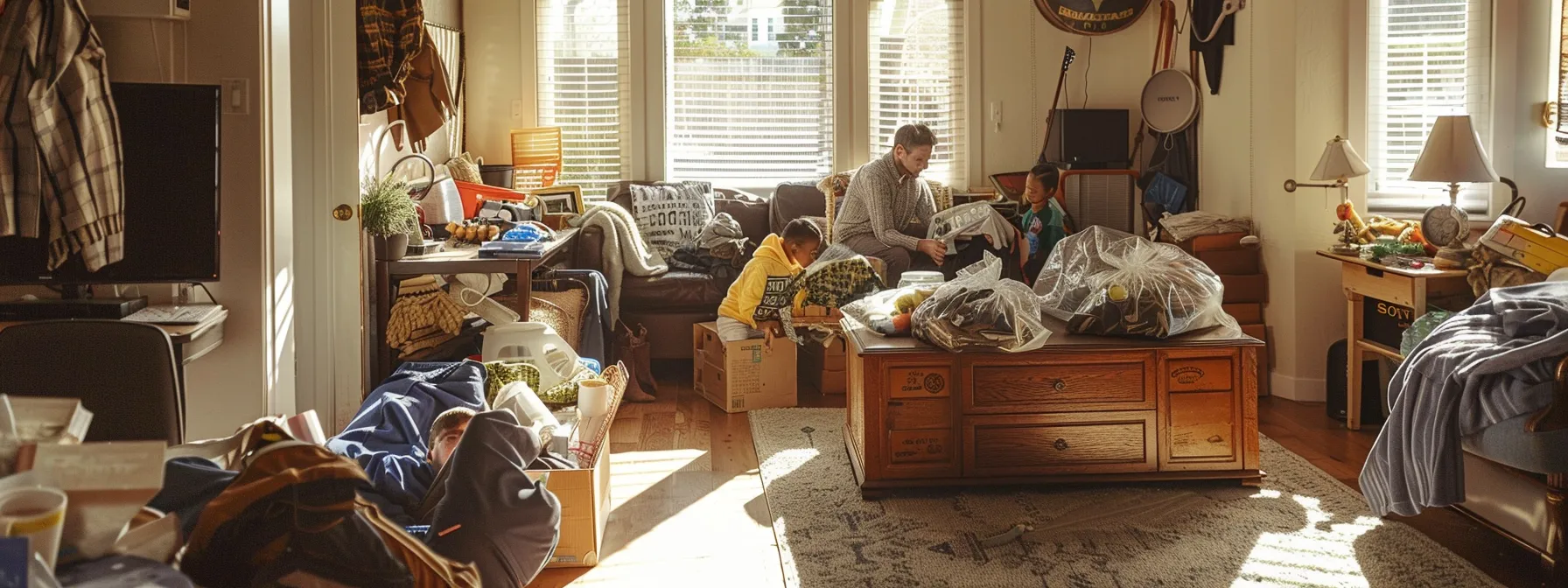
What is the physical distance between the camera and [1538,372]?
3023 millimetres

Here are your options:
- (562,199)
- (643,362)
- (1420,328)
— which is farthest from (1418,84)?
(562,199)

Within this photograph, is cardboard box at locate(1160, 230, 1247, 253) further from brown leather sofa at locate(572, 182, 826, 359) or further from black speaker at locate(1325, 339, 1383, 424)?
brown leather sofa at locate(572, 182, 826, 359)

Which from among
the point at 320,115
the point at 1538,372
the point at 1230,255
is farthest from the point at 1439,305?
the point at 320,115

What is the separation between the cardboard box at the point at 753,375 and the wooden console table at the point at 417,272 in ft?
3.14

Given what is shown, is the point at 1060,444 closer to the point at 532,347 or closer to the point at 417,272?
the point at 532,347

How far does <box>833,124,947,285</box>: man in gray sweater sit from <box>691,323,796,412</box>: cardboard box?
0.79m

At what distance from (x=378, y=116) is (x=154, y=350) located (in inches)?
109

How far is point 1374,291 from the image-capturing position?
4.58 m

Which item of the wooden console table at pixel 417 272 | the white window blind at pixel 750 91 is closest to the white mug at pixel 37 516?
the wooden console table at pixel 417 272

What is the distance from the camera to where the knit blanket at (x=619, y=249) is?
583cm

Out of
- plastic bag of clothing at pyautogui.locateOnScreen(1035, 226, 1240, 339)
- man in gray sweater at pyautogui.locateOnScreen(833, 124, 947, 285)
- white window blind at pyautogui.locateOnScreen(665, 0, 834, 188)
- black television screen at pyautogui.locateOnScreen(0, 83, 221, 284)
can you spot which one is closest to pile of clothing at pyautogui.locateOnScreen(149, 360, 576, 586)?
black television screen at pyautogui.locateOnScreen(0, 83, 221, 284)

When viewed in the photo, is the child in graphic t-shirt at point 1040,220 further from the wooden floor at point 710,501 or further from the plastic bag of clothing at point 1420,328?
the plastic bag of clothing at point 1420,328

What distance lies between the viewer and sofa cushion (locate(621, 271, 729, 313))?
19.4ft

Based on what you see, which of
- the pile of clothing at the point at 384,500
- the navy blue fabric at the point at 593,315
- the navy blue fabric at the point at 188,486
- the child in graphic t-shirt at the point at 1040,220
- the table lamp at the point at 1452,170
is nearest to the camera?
the pile of clothing at the point at 384,500
